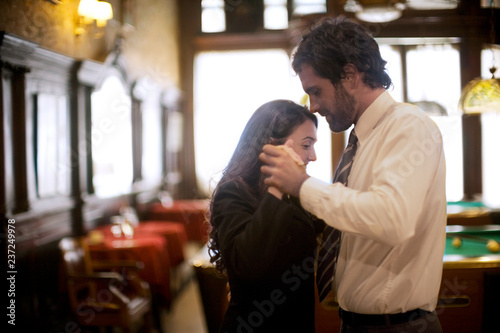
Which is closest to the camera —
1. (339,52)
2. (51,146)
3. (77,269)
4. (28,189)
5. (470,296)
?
(339,52)

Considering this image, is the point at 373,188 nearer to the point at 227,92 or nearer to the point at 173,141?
the point at 173,141

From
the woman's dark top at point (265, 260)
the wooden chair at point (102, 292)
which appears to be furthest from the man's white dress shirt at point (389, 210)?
the wooden chair at point (102, 292)

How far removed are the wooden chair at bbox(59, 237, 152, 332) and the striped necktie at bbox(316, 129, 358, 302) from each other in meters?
2.46

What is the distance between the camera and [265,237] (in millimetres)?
1270

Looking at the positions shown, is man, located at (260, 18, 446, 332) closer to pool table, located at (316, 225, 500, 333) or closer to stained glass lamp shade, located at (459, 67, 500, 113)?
pool table, located at (316, 225, 500, 333)

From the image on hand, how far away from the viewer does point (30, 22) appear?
12.4ft

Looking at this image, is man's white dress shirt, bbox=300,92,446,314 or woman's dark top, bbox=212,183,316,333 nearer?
man's white dress shirt, bbox=300,92,446,314

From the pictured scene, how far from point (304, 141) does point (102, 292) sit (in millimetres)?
2824

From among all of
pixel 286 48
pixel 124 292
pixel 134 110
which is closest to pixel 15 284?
pixel 124 292

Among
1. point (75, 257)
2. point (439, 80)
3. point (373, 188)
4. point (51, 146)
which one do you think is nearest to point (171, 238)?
point (75, 257)

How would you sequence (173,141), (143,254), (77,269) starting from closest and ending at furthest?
(77,269) → (143,254) → (173,141)

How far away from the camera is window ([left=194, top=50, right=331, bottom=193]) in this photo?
30.5 feet

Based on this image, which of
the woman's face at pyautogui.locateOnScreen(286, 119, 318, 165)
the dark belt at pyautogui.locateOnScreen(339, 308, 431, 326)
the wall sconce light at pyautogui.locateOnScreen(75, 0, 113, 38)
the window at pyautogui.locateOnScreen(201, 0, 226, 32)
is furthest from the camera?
the window at pyautogui.locateOnScreen(201, 0, 226, 32)

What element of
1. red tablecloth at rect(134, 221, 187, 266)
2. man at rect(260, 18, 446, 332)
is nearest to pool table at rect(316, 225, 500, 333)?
man at rect(260, 18, 446, 332)
